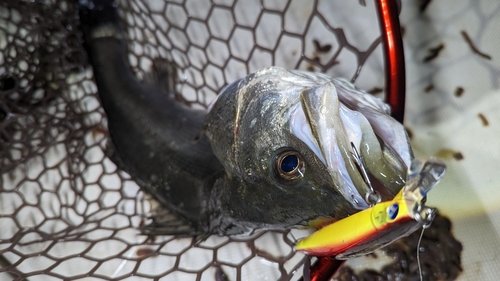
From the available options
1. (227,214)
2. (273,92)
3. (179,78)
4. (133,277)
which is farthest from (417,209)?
(179,78)

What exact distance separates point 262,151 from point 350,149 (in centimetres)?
17

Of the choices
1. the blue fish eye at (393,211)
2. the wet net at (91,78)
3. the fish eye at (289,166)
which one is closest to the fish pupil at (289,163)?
the fish eye at (289,166)

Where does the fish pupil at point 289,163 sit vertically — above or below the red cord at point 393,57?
below

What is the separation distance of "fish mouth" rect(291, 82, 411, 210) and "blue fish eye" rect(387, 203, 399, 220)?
113mm

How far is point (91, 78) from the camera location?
155 cm

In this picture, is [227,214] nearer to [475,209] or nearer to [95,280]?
[95,280]

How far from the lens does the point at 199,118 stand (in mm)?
1254

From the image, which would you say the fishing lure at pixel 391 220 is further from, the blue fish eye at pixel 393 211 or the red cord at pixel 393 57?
the red cord at pixel 393 57

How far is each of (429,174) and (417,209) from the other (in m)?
0.04

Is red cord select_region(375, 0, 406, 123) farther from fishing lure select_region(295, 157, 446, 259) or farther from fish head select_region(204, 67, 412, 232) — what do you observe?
fishing lure select_region(295, 157, 446, 259)

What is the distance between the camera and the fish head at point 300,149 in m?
0.64

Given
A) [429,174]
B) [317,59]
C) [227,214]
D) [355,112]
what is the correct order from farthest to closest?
→ [317,59], [227,214], [355,112], [429,174]

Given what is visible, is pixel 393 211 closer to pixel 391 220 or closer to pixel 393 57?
pixel 391 220

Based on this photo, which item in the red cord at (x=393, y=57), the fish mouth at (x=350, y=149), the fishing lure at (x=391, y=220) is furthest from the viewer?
the red cord at (x=393, y=57)
